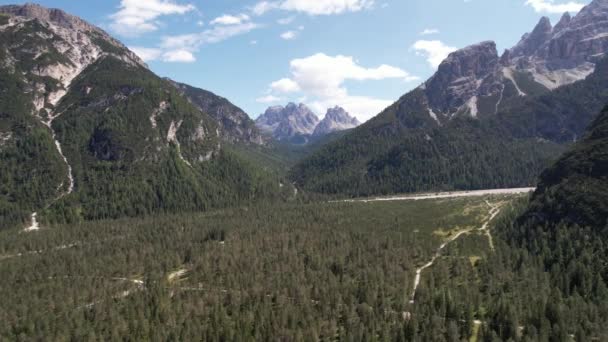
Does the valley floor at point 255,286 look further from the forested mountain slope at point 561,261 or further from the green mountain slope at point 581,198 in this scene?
the green mountain slope at point 581,198

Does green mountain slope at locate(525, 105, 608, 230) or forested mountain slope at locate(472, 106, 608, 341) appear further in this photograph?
green mountain slope at locate(525, 105, 608, 230)

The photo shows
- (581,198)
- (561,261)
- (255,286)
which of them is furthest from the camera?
(581,198)

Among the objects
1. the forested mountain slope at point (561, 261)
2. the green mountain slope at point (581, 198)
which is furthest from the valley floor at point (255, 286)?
the green mountain slope at point (581, 198)

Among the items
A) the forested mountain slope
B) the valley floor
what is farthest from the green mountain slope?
the valley floor

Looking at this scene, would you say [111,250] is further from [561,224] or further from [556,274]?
[561,224]

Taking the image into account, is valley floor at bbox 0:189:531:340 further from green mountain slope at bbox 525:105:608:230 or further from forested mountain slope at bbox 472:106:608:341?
green mountain slope at bbox 525:105:608:230

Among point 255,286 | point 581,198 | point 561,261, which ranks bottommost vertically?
point 255,286

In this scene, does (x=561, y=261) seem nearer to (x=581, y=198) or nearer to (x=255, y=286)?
(x=581, y=198)

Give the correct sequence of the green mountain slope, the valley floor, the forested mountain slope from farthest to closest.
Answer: the green mountain slope
the valley floor
the forested mountain slope

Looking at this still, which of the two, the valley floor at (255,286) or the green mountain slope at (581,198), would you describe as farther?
the green mountain slope at (581,198)

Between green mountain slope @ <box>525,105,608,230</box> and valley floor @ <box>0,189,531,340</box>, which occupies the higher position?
green mountain slope @ <box>525,105,608,230</box>

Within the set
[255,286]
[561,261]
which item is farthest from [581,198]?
[255,286]
